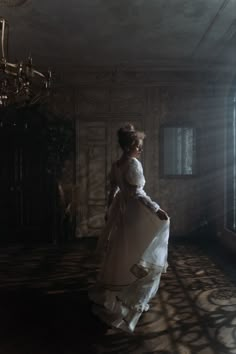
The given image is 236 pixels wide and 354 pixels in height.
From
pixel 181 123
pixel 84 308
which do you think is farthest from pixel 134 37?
pixel 84 308

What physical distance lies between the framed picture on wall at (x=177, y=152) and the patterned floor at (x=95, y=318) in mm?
2024

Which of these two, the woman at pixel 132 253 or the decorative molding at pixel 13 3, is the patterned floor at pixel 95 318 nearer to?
the woman at pixel 132 253

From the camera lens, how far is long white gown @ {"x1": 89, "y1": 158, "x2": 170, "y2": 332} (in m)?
3.02

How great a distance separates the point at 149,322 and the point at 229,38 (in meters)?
3.98

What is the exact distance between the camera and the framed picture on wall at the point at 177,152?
Answer: 6.89 metres

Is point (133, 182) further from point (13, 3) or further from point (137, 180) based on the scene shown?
point (13, 3)

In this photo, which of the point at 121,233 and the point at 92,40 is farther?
the point at 92,40

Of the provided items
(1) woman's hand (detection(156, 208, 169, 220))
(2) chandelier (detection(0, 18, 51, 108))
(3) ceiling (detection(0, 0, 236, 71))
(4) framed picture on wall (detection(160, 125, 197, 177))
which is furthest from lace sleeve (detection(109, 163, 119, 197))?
(4) framed picture on wall (detection(160, 125, 197, 177))

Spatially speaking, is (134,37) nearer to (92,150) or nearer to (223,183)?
(92,150)

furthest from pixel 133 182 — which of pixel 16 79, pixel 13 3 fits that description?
pixel 13 3

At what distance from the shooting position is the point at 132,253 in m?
3.05

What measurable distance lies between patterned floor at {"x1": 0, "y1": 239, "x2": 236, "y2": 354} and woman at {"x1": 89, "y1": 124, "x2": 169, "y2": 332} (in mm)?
166

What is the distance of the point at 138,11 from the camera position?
4410mm

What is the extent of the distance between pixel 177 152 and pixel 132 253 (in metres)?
4.12
